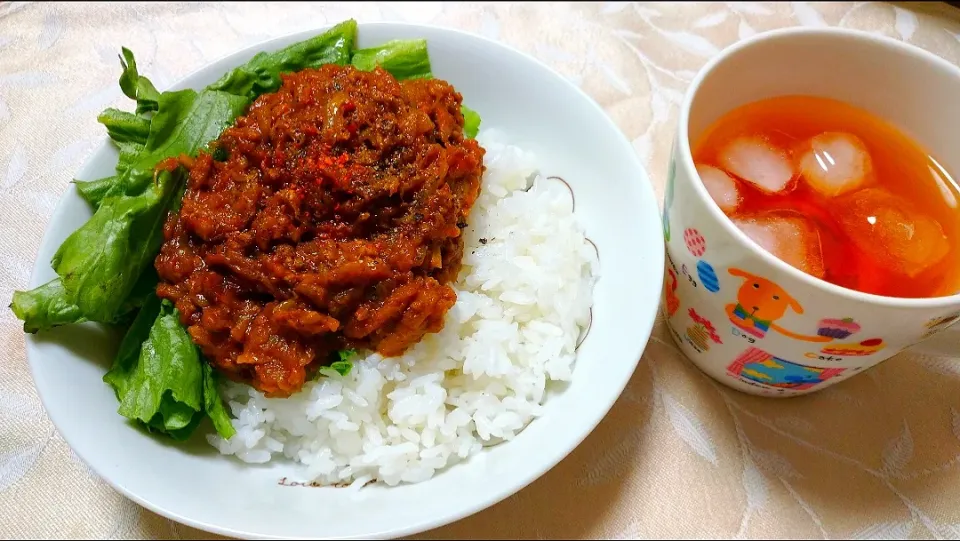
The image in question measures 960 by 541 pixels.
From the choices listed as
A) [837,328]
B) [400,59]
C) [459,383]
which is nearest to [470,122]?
[400,59]

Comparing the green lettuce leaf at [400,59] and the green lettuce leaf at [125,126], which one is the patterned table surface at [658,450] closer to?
the green lettuce leaf at [125,126]

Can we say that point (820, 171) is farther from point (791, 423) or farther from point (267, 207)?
point (267, 207)

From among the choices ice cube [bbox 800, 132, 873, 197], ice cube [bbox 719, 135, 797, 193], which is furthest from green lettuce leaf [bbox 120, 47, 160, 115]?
ice cube [bbox 800, 132, 873, 197]

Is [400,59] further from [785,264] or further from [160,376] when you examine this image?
[785,264]

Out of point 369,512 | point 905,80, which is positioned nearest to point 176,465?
point 369,512

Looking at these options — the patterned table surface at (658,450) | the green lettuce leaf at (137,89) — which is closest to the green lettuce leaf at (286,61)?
the green lettuce leaf at (137,89)

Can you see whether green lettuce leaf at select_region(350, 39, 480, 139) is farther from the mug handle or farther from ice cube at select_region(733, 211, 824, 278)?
the mug handle
